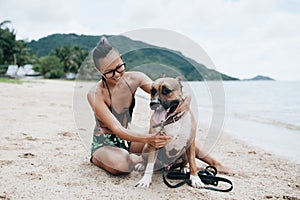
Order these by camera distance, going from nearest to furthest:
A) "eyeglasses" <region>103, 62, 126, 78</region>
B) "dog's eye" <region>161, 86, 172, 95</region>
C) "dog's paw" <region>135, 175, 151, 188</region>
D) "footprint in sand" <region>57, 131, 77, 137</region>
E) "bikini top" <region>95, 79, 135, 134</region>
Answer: "dog's eye" <region>161, 86, 172, 95</region>, "dog's paw" <region>135, 175, 151, 188</region>, "eyeglasses" <region>103, 62, 126, 78</region>, "bikini top" <region>95, 79, 135, 134</region>, "footprint in sand" <region>57, 131, 77, 137</region>

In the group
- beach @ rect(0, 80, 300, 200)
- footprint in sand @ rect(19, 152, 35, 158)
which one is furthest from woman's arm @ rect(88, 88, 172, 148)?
footprint in sand @ rect(19, 152, 35, 158)

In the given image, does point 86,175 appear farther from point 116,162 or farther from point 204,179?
point 204,179

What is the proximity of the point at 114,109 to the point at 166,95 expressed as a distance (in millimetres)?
799

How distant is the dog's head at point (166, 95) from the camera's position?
9.31 ft

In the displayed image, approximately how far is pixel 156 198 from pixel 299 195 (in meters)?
1.48

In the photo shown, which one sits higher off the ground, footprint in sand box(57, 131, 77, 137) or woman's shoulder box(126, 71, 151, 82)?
woman's shoulder box(126, 71, 151, 82)

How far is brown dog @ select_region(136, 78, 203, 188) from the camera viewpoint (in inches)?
112

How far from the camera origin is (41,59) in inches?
2554

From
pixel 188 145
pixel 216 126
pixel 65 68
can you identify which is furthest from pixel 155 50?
pixel 65 68

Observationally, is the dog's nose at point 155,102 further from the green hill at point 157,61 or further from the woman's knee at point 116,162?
Result: the woman's knee at point 116,162

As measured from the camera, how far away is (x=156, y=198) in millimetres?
2801

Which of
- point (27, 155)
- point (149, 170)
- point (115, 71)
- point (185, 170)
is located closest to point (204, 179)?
point (185, 170)

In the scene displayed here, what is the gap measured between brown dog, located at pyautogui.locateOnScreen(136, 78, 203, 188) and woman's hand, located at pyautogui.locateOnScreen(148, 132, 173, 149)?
6 centimetres

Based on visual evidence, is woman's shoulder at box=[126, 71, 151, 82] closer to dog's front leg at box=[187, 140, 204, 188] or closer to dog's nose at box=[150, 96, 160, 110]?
dog's nose at box=[150, 96, 160, 110]
